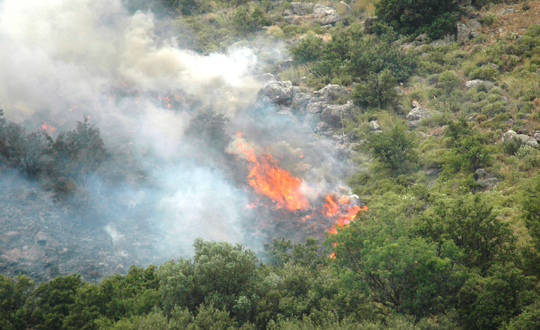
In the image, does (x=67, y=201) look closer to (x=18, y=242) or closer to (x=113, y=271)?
(x=18, y=242)

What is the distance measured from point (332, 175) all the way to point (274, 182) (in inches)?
162

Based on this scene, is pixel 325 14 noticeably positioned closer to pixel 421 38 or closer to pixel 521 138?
pixel 421 38

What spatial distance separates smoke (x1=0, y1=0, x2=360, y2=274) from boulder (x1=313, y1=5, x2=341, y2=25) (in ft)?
43.3

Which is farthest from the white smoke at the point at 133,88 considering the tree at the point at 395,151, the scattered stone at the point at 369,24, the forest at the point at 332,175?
the scattered stone at the point at 369,24

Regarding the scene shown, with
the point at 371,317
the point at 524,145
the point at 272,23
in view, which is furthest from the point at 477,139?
the point at 272,23

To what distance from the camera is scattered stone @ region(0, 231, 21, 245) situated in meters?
19.7

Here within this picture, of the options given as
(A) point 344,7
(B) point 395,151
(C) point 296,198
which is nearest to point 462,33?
(A) point 344,7

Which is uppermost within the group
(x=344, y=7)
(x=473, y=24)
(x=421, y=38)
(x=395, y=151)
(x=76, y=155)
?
(x=344, y=7)

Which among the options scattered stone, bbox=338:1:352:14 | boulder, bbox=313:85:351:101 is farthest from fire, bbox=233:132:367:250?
scattered stone, bbox=338:1:352:14

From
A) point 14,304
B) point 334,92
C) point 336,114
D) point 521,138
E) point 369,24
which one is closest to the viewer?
point 14,304

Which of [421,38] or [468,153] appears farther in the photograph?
[421,38]

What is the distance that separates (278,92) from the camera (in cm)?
3338

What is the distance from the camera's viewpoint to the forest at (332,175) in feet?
45.0

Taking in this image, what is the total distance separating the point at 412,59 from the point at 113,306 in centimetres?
3097
